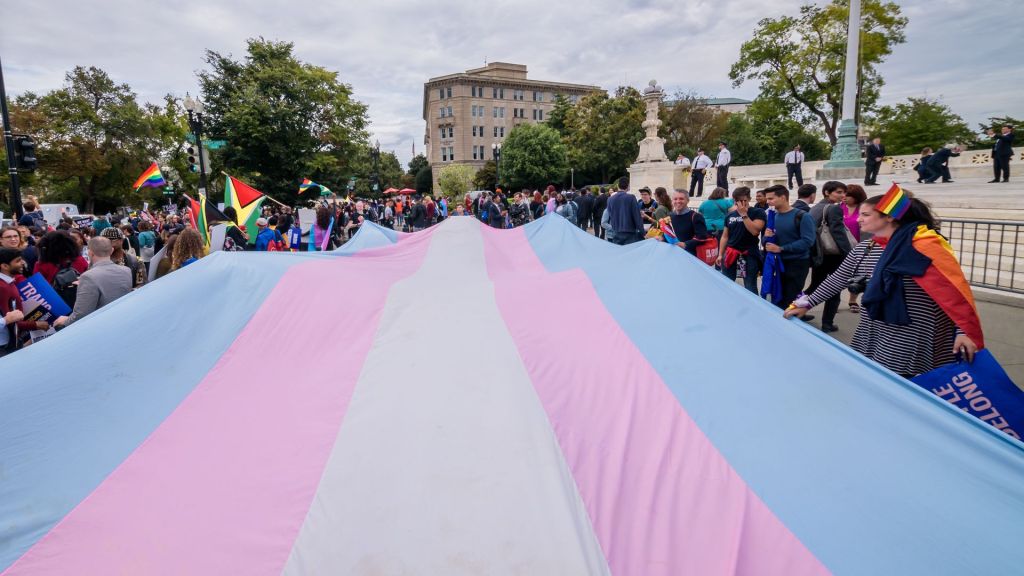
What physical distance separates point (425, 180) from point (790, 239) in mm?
86002

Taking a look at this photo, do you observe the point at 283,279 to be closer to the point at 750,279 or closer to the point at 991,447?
the point at 991,447

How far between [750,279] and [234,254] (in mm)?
6235

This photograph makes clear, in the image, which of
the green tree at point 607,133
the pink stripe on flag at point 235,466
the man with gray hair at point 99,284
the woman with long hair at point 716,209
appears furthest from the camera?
the green tree at point 607,133

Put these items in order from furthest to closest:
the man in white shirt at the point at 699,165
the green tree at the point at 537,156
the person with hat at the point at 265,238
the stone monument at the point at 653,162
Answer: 1. the green tree at the point at 537,156
2. the stone monument at the point at 653,162
3. the man in white shirt at the point at 699,165
4. the person with hat at the point at 265,238

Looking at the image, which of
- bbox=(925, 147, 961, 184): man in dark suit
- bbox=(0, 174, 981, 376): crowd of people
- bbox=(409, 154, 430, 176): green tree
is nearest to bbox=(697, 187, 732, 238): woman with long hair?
bbox=(0, 174, 981, 376): crowd of people

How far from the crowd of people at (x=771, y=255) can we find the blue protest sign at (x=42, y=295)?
0.16 metres

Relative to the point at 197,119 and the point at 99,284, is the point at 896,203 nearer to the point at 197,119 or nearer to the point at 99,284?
the point at 99,284

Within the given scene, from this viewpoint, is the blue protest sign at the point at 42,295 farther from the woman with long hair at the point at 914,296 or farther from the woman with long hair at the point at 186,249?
the woman with long hair at the point at 914,296

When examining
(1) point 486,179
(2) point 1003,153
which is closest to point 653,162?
(2) point 1003,153

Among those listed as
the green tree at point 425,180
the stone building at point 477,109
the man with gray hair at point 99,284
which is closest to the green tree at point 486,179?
the stone building at point 477,109

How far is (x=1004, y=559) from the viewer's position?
6.06 ft

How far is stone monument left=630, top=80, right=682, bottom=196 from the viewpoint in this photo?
82.6 ft

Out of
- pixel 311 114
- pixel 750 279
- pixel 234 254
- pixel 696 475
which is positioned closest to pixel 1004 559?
pixel 696 475

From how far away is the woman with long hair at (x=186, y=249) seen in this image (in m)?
5.65
